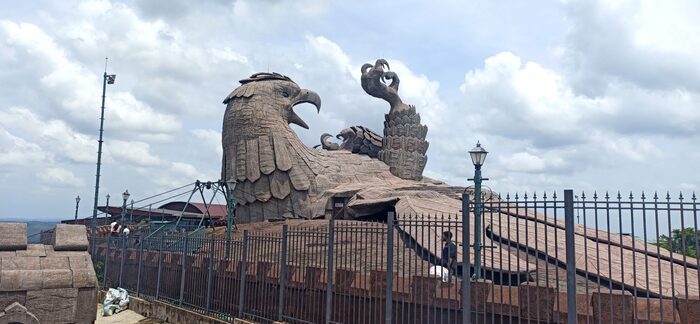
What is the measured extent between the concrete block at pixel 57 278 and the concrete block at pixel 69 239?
1.62 ft

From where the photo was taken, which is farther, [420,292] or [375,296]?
[375,296]

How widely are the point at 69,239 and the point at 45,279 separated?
76 centimetres

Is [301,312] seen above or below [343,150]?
below

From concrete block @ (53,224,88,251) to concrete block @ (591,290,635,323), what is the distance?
20.5 feet

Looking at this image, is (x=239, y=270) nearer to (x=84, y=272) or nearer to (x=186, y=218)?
(x=84, y=272)

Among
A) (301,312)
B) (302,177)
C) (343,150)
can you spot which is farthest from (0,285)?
(343,150)

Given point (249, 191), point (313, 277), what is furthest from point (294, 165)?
point (313, 277)

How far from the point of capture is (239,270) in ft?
33.5

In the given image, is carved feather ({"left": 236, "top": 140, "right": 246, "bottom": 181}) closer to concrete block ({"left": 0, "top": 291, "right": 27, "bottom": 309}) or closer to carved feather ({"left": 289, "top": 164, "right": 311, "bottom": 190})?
carved feather ({"left": 289, "top": 164, "right": 311, "bottom": 190})

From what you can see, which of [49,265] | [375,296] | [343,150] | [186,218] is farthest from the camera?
[186,218]

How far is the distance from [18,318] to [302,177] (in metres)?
11.4

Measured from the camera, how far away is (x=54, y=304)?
6719mm

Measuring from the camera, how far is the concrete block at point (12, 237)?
6875 mm

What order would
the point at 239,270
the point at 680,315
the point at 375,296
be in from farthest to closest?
the point at 239,270 → the point at 375,296 → the point at 680,315
